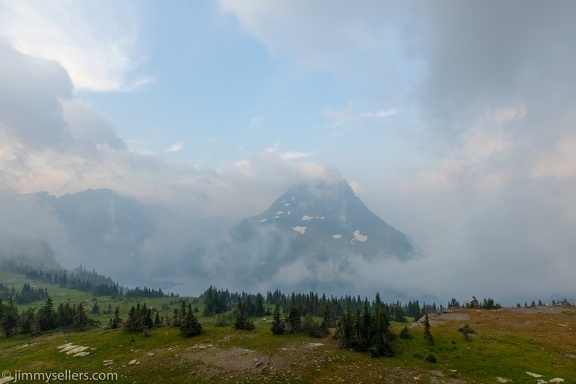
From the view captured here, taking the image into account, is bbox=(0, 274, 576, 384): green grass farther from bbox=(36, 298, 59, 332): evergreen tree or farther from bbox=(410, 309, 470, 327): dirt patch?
bbox=(36, 298, 59, 332): evergreen tree

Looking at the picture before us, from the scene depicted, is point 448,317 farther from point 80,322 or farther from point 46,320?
point 46,320

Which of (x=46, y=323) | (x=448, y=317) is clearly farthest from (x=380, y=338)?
(x=46, y=323)

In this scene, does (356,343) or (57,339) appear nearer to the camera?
(356,343)

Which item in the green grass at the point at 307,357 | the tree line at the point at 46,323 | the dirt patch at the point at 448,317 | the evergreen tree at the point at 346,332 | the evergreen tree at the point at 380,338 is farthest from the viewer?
the tree line at the point at 46,323

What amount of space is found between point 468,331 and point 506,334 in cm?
723

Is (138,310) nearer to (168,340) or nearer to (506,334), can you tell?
(168,340)

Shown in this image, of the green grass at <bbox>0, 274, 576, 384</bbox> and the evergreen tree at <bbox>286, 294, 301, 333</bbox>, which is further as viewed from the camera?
the evergreen tree at <bbox>286, 294, 301, 333</bbox>

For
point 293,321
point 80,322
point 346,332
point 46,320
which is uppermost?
point 293,321

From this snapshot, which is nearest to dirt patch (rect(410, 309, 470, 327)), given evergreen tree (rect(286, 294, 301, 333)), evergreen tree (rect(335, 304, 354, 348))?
evergreen tree (rect(286, 294, 301, 333))

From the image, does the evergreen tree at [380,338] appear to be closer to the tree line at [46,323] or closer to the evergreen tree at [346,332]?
the evergreen tree at [346,332]

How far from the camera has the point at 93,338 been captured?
259ft

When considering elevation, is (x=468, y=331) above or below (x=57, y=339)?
above

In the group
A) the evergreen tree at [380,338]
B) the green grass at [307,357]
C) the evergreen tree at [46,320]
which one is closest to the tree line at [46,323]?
the evergreen tree at [46,320]

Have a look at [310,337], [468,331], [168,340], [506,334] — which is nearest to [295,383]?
[310,337]
